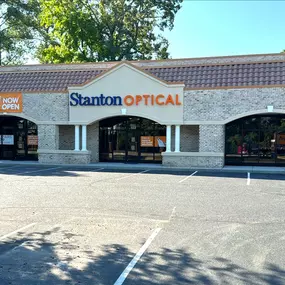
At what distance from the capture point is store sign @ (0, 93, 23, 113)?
76.7ft

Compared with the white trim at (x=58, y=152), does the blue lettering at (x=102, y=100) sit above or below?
above

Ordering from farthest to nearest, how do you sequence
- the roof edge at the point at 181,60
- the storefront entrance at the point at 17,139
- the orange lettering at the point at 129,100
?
the storefront entrance at the point at 17,139 → the orange lettering at the point at 129,100 → the roof edge at the point at 181,60

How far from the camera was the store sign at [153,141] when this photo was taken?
23141 millimetres

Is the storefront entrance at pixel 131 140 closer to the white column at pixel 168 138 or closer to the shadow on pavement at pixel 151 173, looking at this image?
the white column at pixel 168 138

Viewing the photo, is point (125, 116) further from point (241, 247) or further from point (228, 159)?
point (241, 247)

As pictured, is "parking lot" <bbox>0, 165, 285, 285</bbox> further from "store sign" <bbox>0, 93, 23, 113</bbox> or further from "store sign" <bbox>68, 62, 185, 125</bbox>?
"store sign" <bbox>0, 93, 23, 113</bbox>

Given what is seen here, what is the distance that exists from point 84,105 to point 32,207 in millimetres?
13494

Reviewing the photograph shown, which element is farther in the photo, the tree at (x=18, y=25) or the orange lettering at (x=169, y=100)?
the tree at (x=18, y=25)

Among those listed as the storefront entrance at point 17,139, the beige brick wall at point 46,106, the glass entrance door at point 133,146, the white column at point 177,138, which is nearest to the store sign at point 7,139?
the storefront entrance at point 17,139

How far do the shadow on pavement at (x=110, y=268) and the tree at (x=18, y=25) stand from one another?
3888cm

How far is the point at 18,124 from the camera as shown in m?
25.8

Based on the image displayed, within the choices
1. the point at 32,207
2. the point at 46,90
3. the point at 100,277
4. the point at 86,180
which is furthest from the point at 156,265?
the point at 46,90

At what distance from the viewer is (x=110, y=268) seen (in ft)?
17.7

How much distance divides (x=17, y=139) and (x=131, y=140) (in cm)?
885
